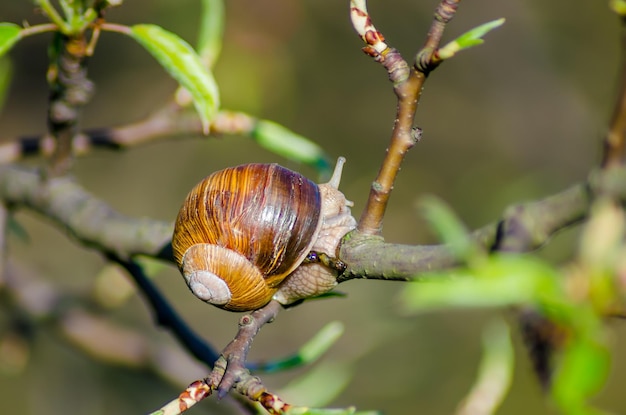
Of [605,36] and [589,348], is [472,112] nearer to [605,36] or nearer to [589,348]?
[605,36]

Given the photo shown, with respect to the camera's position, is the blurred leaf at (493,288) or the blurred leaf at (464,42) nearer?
the blurred leaf at (493,288)

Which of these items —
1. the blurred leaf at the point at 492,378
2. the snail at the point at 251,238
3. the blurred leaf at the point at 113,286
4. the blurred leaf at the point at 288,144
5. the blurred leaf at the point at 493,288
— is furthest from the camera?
the blurred leaf at the point at 113,286

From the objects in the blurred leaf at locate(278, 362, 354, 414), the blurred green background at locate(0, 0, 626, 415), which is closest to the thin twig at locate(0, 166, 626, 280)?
the blurred leaf at locate(278, 362, 354, 414)

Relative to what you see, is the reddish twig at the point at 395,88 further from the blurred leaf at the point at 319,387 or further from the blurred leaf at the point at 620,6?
the blurred leaf at the point at 319,387

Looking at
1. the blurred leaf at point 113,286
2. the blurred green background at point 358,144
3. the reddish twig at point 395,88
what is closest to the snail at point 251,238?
the reddish twig at point 395,88

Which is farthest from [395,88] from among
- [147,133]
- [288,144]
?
[147,133]

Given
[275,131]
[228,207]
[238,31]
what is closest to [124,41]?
[238,31]
